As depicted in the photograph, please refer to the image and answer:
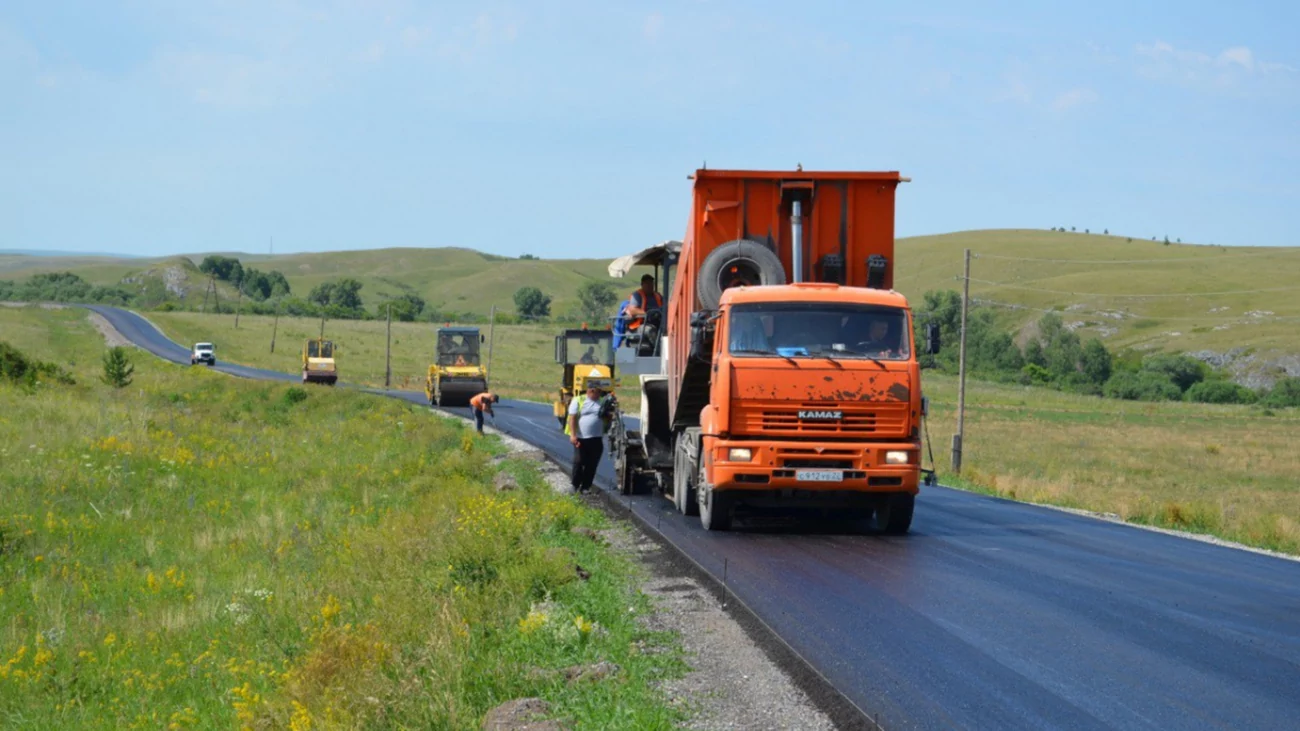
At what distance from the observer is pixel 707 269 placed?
1484cm

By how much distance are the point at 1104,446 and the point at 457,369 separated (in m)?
26.0

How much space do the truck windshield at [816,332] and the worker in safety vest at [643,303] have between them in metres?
5.90

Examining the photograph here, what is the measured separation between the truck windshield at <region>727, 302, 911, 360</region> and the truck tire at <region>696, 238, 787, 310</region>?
3.65 ft

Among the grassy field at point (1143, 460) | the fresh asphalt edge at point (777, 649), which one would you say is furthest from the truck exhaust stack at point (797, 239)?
the grassy field at point (1143, 460)

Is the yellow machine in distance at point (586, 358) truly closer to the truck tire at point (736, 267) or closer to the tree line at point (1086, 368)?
the truck tire at point (736, 267)

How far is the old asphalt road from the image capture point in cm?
661

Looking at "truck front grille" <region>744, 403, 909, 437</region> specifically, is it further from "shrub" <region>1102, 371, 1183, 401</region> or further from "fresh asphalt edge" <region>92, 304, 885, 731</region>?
"shrub" <region>1102, 371, 1183, 401</region>

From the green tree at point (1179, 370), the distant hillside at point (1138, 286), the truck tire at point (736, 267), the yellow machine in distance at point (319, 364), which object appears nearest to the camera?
the truck tire at point (736, 267)

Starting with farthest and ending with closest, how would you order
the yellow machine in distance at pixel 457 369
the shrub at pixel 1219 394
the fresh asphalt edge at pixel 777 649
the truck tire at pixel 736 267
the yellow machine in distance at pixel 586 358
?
the shrub at pixel 1219 394, the yellow machine in distance at pixel 457 369, the yellow machine in distance at pixel 586 358, the truck tire at pixel 736 267, the fresh asphalt edge at pixel 777 649

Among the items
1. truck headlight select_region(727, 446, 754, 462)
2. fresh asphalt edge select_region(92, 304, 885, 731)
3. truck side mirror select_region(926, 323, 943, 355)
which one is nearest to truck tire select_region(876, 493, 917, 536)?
truck side mirror select_region(926, 323, 943, 355)

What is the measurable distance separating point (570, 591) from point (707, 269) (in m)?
5.88

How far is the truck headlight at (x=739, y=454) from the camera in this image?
43.6 feet

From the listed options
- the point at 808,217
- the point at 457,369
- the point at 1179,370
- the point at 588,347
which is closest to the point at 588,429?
the point at 808,217

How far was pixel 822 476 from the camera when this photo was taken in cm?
1323
